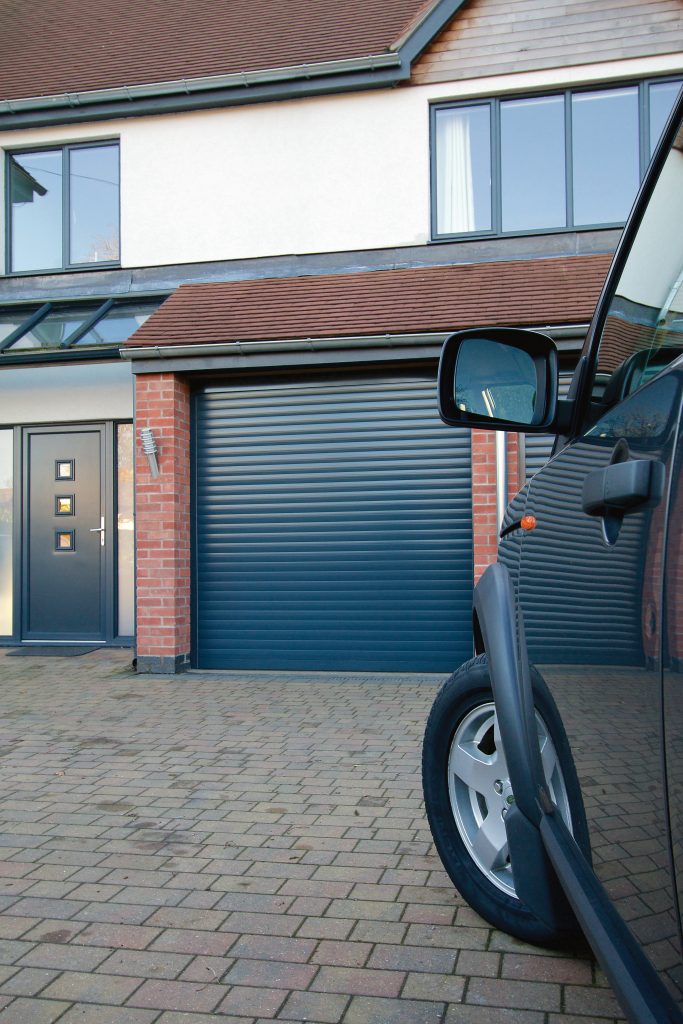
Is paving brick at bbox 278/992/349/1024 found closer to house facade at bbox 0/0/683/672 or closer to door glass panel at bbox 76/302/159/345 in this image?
house facade at bbox 0/0/683/672

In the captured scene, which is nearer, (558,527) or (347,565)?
(558,527)

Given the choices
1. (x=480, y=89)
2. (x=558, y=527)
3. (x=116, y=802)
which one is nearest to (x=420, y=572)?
(x=116, y=802)

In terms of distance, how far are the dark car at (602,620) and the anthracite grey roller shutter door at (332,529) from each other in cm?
619

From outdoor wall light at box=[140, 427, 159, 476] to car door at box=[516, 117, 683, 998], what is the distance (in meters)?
7.39

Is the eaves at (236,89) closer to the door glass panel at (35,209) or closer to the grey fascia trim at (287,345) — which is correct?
the door glass panel at (35,209)

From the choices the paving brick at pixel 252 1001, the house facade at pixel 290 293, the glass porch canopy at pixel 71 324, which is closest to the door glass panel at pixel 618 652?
the paving brick at pixel 252 1001

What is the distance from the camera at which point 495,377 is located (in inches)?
105

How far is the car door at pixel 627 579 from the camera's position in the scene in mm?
1442

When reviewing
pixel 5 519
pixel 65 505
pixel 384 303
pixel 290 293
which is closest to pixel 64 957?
pixel 384 303

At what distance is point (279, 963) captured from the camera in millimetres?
3010

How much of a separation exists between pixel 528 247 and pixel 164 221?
428 centimetres

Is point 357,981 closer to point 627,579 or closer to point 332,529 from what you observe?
point 627,579

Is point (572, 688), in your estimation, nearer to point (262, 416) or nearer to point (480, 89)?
point (262, 416)

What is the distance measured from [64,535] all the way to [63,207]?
4087 millimetres
